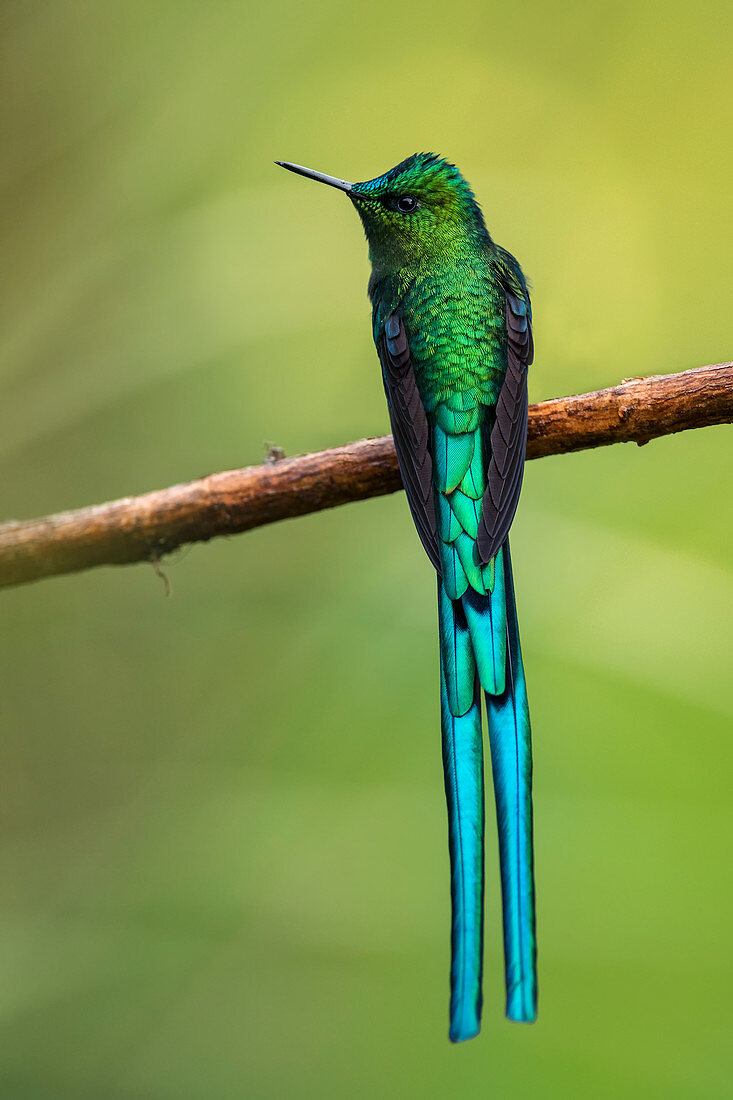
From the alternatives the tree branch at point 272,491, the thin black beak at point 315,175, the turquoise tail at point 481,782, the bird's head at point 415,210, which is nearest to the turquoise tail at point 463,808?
the turquoise tail at point 481,782

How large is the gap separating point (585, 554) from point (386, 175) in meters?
0.86

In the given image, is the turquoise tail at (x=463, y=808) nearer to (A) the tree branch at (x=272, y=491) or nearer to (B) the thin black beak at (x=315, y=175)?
(A) the tree branch at (x=272, y=491)

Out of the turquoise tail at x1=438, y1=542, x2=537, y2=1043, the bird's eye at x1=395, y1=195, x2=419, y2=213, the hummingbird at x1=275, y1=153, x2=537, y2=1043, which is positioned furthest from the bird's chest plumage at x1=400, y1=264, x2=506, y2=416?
the turquoise tail at x1=438, y1=542, x2=537, y2=1043

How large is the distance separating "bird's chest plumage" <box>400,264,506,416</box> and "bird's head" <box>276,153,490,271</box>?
79 mm

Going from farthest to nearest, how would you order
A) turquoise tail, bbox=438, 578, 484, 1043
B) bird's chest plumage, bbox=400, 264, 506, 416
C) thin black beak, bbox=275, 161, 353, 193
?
thin black beak, bbox=275, 161, 353, 193 → bird's chest plumage, bbox=400, 264, 506, 416 → turquoise tail, bbox=438, 578, 484, 1043

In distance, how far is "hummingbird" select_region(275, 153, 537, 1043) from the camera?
1.06m

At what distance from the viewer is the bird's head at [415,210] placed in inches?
62.2

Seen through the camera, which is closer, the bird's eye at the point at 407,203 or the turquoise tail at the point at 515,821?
the turquoise tail at the point at 515,821

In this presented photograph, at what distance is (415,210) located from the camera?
5.25ft

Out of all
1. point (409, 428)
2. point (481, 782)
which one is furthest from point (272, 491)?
point (481, 782)

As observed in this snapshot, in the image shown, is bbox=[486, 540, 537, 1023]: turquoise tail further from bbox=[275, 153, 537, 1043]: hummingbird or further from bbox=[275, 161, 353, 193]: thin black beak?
bbox=[275, 161, 353, 193]: thin black beak

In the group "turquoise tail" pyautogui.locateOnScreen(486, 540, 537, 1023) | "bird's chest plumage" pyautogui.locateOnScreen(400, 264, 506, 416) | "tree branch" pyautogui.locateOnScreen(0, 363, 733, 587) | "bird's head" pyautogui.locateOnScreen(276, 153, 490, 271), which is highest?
"bird's head" pyautogui.locateOnScreen(276, 153, 490, 271)

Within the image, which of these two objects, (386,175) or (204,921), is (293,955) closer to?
(204,921)

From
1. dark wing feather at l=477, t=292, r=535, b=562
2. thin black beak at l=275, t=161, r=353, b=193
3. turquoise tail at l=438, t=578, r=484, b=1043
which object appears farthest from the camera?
thin black beak at l=275, t=161, r=353, b=193
